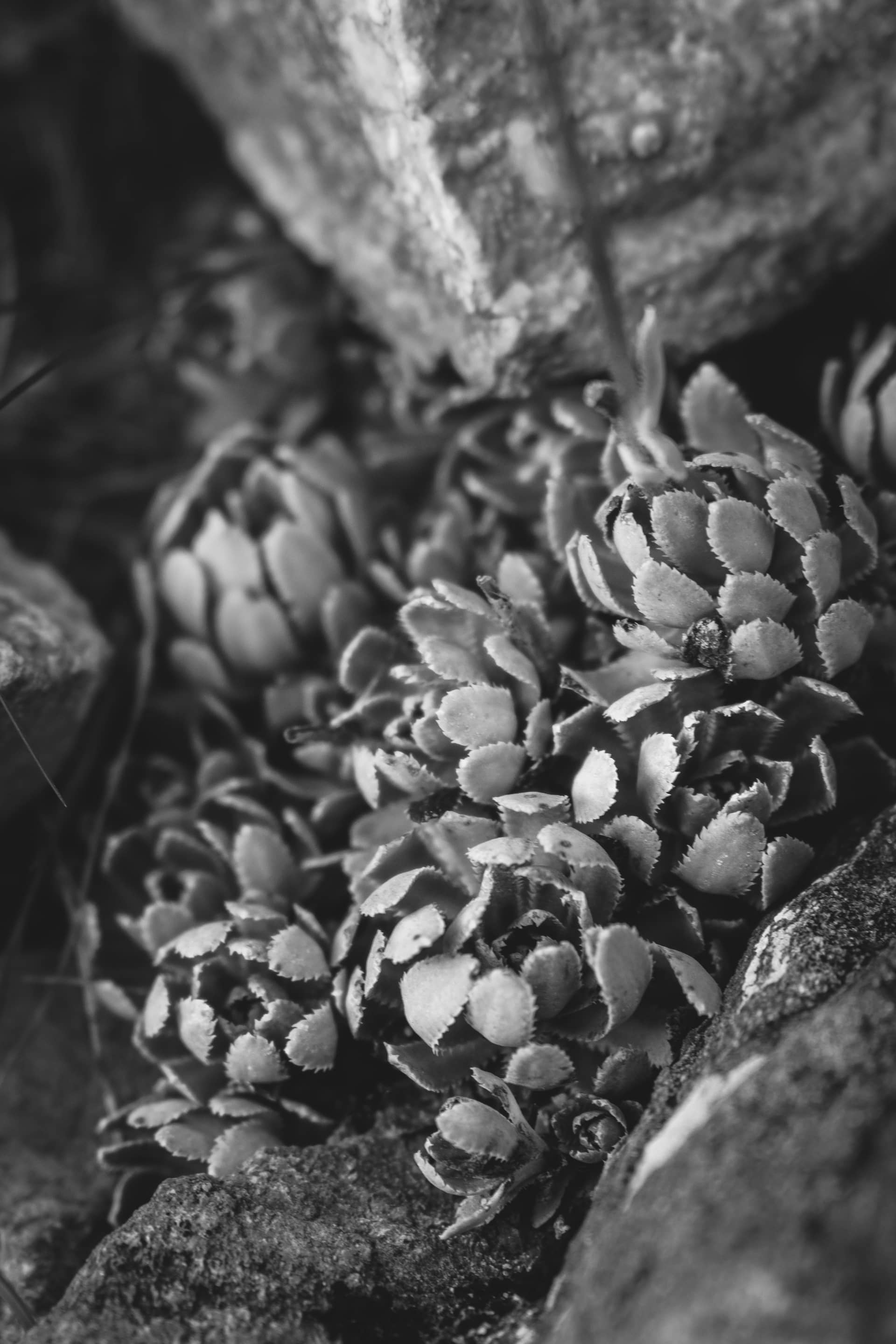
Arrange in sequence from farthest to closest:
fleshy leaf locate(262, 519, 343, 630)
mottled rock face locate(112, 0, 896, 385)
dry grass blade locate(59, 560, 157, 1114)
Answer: fleshy leaf locate(262, 519, 343, 630), dry grass blade locate(59, 560, 157, 1114), mottled rock face locate(112, 0, 896, 385)

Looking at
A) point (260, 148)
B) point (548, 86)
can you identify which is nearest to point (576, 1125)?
point (548, 86)

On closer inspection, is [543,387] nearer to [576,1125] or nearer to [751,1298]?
[576,1125]

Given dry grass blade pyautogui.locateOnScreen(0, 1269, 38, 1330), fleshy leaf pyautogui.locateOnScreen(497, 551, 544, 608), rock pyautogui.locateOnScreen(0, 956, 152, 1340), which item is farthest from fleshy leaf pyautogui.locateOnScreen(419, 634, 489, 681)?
dry grass blade pyautogui.locateOnScreen(0, 1269, 38, 1330)

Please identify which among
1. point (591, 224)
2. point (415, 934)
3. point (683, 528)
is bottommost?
point (415, 934)

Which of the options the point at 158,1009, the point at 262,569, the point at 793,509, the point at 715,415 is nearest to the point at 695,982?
the point at 793,509

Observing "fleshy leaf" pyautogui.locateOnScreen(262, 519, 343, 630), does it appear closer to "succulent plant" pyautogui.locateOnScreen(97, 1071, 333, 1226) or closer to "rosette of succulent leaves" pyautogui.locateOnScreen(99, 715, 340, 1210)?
"rosette of succulent leaves" pyautogui.locateOnScreen(99, 715, 340, 1210)

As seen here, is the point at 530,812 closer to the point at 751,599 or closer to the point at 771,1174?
the point at 751,599

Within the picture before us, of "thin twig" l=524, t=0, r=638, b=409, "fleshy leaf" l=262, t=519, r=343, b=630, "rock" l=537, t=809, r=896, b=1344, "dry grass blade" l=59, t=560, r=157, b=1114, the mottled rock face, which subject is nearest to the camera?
"rock" l=537, t=809, r=896, b=1344
